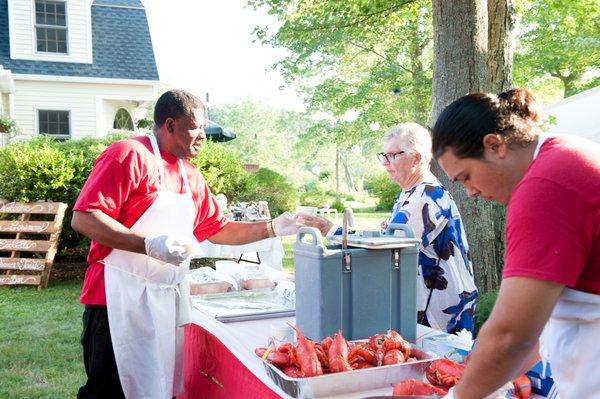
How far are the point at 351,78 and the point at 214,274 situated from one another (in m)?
21.0

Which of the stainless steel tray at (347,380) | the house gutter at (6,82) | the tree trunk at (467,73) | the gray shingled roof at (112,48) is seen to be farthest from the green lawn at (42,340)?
the gray shingled roof at (112,48)

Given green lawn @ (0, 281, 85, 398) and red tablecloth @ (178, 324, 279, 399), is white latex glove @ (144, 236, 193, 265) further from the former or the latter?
green lawn @ (0, 281, 85, 398)

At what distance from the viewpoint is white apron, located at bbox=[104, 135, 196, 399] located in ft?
8.05

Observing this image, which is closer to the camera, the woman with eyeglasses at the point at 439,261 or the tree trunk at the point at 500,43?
the woman with eyeglasses at the point at 439,261

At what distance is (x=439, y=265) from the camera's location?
271cm

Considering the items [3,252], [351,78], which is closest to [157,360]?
[3,252]

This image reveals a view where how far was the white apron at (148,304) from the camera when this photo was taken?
8.05 ft

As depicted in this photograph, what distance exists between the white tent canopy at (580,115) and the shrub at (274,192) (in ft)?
19.8

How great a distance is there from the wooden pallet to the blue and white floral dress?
6.65m

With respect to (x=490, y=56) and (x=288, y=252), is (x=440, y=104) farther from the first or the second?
(x=288, y=252)

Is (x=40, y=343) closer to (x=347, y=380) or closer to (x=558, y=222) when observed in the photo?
(x=347, y=380)

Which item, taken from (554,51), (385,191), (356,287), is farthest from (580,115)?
(385,191)

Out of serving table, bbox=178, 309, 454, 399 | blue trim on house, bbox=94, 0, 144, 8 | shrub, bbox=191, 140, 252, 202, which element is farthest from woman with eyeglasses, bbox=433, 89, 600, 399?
blue trim on house, bbox=94, 0, 144, 8

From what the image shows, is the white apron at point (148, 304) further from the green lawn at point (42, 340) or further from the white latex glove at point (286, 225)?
the green lawn at point (42, 340)
